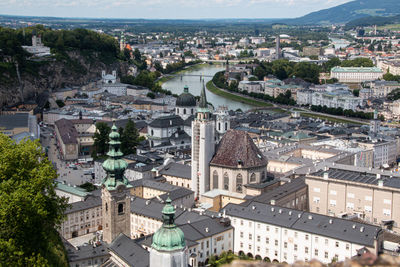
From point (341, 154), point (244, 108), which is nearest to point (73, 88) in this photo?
point (244, 108)

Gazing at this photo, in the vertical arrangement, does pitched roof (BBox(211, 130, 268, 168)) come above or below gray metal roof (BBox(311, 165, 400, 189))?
above

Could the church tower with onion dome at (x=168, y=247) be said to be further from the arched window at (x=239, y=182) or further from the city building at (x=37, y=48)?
the city building at (x=37, y=48)

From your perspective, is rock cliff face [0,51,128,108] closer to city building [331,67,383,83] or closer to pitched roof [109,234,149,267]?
city building [331,67,383,83]

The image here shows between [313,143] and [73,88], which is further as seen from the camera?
[73,88]

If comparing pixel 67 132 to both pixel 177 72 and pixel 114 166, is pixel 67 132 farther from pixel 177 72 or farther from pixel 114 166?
pixel 177 72

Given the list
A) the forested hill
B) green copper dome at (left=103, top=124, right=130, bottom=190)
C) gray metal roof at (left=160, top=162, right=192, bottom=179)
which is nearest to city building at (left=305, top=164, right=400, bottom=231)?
gray metal roof at (left=160, top=162, right=192, bottom=179)

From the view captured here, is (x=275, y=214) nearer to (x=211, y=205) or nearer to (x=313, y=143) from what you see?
(x=211, y=205)

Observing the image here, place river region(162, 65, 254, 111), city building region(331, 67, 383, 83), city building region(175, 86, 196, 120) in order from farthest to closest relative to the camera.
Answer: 1. city building region(331, 67, 383, 83)
2. river region(162, 65, 254, 111)
3. city building region(175, 86, 196, 120)
